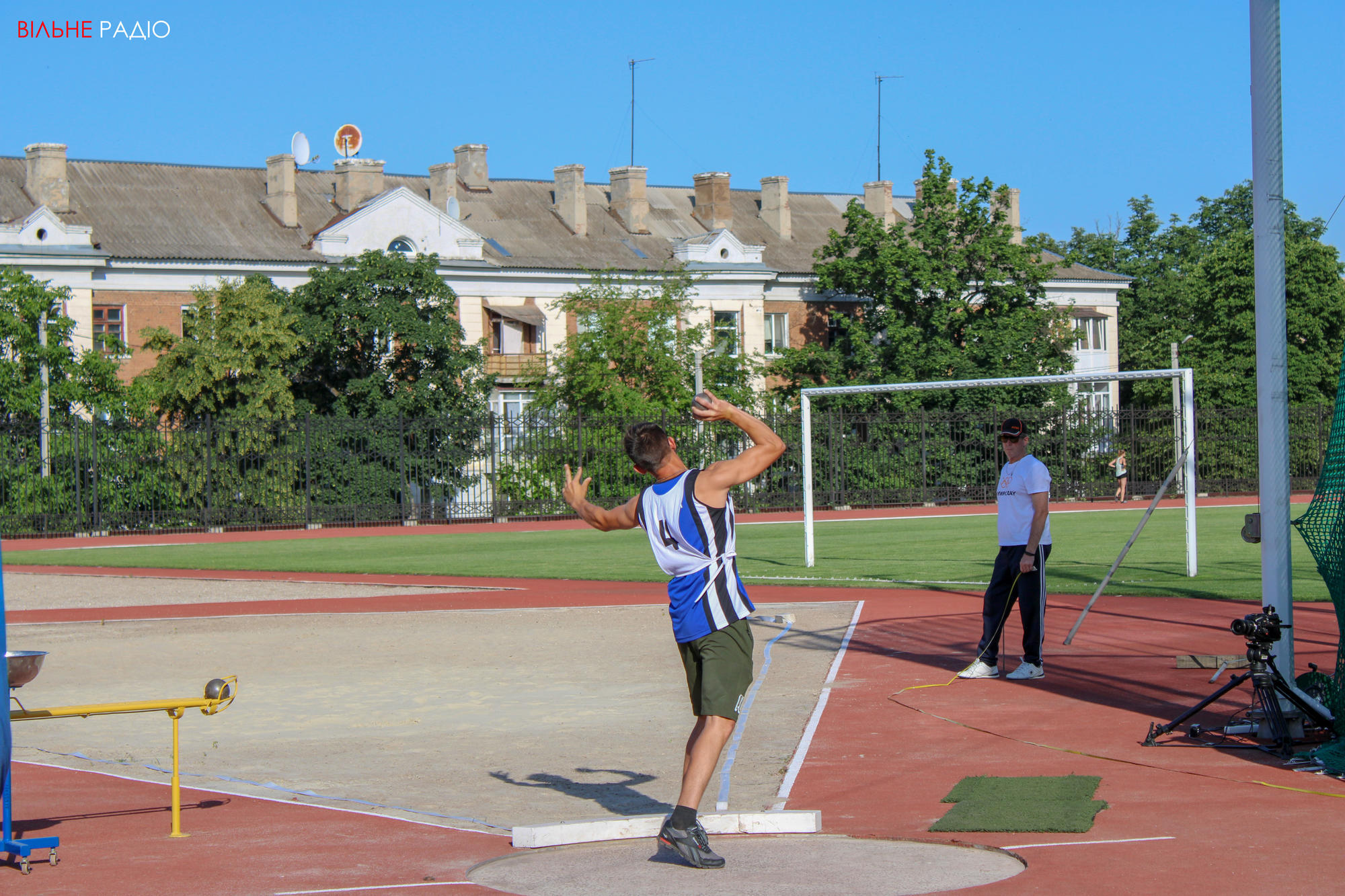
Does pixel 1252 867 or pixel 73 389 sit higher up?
pixel 73 389

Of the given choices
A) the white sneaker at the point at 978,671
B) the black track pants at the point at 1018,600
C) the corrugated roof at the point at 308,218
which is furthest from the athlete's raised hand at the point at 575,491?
the corrugated roof at the point at 308,218

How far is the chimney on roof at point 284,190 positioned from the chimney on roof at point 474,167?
862 centimetres

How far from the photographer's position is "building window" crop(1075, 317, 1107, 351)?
2596 inches

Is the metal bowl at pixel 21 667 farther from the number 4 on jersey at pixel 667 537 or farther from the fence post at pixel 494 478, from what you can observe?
the fence post at pixel 494 478

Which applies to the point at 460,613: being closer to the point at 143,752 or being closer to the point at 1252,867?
the point at 143,752

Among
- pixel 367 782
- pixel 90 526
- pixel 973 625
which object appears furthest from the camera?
pixel 90 526

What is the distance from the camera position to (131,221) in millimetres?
49938

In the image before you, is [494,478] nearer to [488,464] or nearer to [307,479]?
[488,464]

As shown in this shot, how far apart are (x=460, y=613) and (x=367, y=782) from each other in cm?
915

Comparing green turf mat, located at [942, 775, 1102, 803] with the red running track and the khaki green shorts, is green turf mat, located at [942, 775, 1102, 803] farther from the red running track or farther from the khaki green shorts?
the khaki green shorts

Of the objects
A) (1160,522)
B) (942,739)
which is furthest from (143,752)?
(1160,522)

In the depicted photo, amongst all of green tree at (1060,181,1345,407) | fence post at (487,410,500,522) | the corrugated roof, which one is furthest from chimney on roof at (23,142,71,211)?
green tree at (1060,181,1345,407)

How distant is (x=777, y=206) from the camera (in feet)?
209

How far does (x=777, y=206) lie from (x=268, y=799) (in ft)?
191
